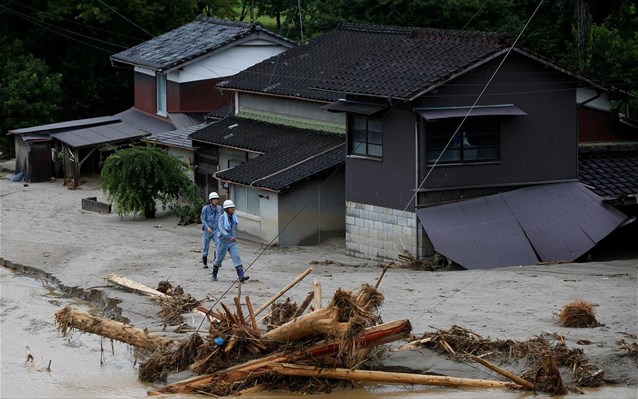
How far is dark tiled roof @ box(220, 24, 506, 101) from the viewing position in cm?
2739

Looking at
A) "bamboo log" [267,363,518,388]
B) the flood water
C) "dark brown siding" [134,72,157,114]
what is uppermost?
"dark brown siding" [134,72,157,114]

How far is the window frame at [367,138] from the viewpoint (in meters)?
27.8

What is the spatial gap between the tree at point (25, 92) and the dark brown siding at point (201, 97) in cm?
891

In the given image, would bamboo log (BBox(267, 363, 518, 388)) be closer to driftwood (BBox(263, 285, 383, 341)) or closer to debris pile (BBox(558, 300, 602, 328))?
driftwood (BBox(263, 285, 383, 341))

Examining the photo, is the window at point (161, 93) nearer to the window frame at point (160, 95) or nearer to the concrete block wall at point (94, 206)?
the window frame at point (160, 95)

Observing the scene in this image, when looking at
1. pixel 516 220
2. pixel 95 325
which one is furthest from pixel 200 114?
pixel 95 325

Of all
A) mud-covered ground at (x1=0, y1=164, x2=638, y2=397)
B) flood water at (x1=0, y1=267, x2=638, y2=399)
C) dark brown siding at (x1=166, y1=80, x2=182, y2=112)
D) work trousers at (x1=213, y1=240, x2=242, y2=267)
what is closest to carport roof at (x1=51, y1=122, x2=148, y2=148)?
dark brown siding at (x1=166, y1=80, x2=182, y2=112)

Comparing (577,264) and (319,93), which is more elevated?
(319,93)

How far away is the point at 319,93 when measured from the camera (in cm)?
3222

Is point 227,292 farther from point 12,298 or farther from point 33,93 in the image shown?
point 33,93

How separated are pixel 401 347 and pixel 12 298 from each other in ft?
34.7

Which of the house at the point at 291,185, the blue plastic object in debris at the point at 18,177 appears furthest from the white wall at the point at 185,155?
the blue plastic object in debris at the point at 18,177

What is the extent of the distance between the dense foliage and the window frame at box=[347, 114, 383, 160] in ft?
29.4

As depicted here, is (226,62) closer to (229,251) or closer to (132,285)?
(132,285)
